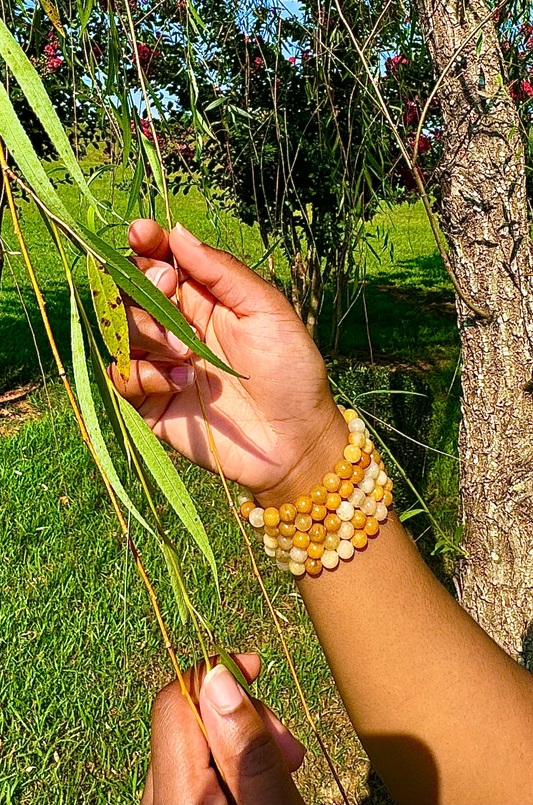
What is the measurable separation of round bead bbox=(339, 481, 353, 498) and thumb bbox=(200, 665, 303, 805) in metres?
0.33

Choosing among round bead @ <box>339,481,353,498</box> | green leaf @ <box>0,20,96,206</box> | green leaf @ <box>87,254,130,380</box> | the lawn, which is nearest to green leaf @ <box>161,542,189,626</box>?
green leaf @ <box>87,254,130,380</box>

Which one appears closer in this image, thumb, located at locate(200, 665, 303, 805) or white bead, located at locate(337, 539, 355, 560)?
thumb, located at locate(200, 665, 303, 805)

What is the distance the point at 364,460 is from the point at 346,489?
0.05m

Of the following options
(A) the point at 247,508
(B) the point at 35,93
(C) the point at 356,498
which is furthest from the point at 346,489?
(B) the point at 35,93

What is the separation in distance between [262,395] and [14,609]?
1509 millimetres

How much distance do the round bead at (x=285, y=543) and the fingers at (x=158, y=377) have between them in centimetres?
23

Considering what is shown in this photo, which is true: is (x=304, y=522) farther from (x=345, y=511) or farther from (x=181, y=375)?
(x=181, y=375)

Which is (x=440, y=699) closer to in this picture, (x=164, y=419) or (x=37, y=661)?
(x=164, y=419)

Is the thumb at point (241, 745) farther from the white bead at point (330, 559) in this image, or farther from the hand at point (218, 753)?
the white bead at point (330, 559)

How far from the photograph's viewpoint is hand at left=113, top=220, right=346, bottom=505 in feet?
2.66

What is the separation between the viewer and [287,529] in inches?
33.1

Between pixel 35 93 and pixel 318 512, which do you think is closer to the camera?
pixel 35 93

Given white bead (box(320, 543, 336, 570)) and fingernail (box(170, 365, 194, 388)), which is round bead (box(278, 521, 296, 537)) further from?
fingernail (box(170, 365, 194, 388))

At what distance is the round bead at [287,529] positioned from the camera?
84 cm
